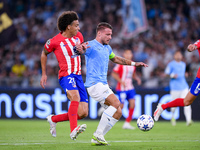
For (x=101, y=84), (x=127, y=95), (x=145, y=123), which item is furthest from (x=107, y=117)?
(x=127, y=95)

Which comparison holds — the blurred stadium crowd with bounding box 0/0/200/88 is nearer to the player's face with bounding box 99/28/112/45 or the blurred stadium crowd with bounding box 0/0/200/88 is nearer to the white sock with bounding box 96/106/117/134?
the player's face with bounding box 99/28/112/45

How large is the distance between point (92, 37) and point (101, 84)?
11224mm

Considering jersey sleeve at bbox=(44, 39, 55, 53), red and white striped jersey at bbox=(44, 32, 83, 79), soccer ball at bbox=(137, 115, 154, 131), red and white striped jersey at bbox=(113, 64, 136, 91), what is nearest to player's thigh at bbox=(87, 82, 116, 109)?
red and white striped jersey at bbox=(44, 32, 83, 79)

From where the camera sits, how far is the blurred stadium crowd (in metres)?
15.4

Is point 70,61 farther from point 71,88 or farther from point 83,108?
point 83,108

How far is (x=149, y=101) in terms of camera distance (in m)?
14.1

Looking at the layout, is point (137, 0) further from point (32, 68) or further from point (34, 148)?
point (34, 148)

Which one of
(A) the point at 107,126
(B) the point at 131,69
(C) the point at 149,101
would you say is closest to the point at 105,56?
(A) the point at 107,126

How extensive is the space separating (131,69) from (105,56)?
503 centimetres

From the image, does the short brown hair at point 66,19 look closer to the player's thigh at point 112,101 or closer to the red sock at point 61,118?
the player's thigh at point 112,101

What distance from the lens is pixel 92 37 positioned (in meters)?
18.1

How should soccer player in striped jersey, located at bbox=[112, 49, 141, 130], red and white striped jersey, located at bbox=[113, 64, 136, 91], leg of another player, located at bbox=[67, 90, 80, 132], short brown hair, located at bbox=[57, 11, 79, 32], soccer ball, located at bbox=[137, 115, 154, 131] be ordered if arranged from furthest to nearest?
red and white striped jersey, located at bbox=[113, 64, 136, 91]
soccer player in striped jersey, located at bbox=[112, 49, 141, 130]
soccer ball, located at bbox=[137, 115, 154, 131]
short brown hair, located at bbox=[57, 11, 79, 32]
leg of another player, located at bbox=[67, 90, 80, 132]

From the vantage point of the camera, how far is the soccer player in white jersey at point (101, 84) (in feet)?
22.9

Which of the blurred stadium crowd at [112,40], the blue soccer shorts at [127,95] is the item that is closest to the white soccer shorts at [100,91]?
the blue soccer shorts at [127,95]
